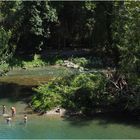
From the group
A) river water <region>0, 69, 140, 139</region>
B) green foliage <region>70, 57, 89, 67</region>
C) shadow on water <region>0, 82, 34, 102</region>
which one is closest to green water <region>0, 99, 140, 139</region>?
river water <region>0, 69, 140, 139</region>

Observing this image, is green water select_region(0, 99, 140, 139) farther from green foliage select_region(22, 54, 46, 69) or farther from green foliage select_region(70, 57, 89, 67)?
green foliage select_region(70, 57, 89, 67)

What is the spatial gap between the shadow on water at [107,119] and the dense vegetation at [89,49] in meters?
0.75

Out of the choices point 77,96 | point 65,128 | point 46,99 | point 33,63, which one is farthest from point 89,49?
point 65,128

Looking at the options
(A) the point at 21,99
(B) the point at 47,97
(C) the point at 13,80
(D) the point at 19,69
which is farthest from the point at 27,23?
(B) the point at 47,97

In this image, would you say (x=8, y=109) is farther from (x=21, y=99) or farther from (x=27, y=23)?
(x=27, y=23)

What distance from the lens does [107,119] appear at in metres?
34.1

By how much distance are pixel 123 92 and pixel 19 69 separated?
2190cm

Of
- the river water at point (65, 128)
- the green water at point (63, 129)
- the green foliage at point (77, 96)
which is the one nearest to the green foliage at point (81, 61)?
the green foliage at point (77, 96)

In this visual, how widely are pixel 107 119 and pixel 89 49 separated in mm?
29843

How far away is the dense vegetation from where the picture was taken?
1337 inches

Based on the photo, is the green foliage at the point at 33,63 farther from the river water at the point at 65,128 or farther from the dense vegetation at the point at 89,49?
the river water at the point at 65,128

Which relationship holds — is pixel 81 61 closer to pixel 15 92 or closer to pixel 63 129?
pixel 15 92

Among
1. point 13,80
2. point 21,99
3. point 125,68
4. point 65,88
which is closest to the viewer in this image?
point 125,68

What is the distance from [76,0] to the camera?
5778 cm
